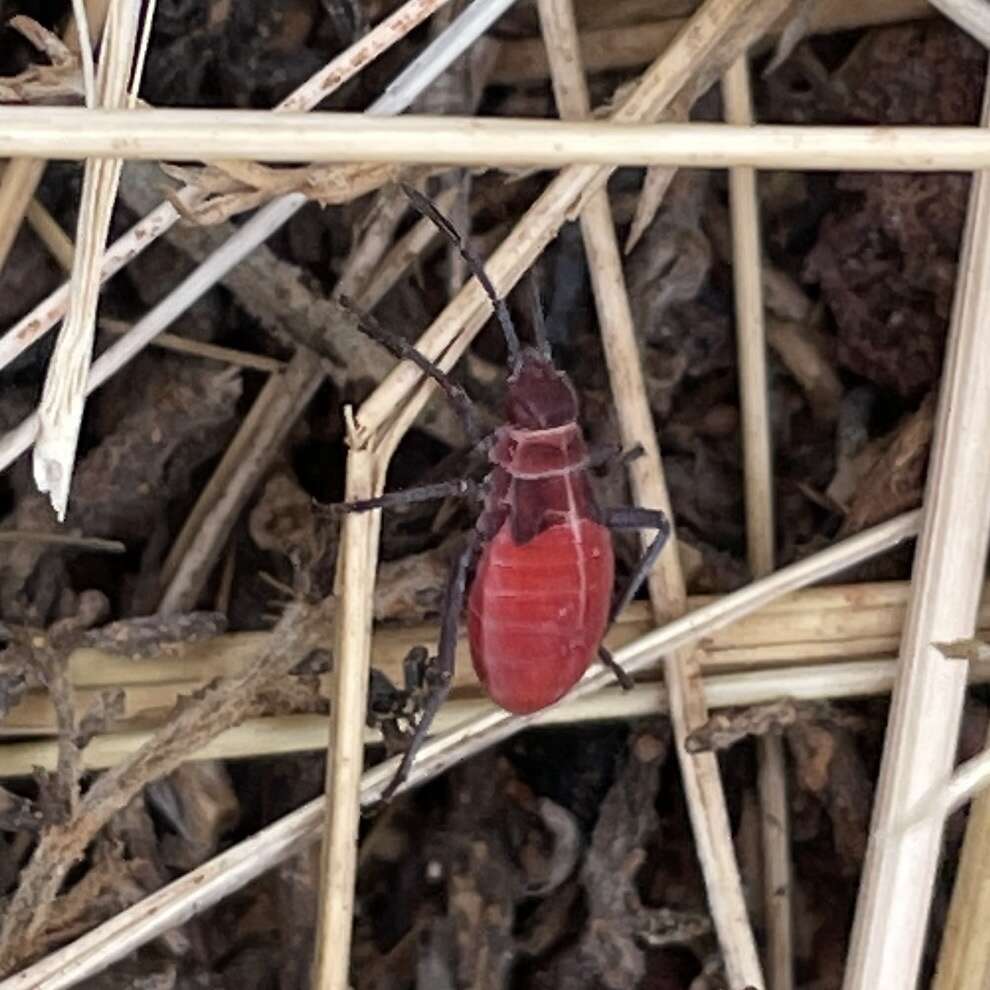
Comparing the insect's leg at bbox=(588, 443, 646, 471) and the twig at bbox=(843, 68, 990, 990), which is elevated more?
the insect's leg at bbox=(588, 443, 646, 471)

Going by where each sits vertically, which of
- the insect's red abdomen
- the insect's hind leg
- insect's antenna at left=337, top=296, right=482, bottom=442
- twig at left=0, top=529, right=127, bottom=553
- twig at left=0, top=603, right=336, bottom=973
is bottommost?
twig at left=0, top=603, right=336, bottom=973

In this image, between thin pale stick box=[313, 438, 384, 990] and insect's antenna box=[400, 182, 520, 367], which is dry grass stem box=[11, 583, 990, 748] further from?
insect's antenna box=[400, 182, 520, 367]

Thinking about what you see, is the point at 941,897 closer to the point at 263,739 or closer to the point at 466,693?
the point at 466,693

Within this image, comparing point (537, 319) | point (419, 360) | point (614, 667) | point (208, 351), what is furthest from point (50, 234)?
point (614, 667)

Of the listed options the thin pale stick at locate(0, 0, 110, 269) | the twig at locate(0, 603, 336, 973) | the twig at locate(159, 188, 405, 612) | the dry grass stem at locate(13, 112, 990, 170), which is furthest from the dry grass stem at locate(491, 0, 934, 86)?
the twig at locate(0, 603, 336, 973)

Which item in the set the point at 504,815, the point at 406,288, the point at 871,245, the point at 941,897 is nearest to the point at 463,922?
the point at 504,815

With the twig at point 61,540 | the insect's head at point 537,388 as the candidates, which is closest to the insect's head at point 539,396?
the insect's head at point 537,388
